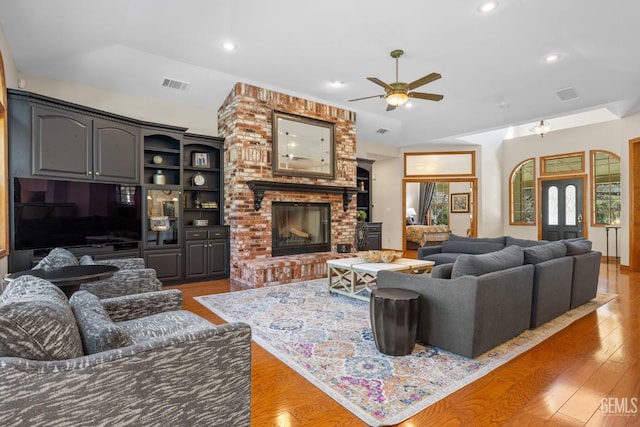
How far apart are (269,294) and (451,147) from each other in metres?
7.27

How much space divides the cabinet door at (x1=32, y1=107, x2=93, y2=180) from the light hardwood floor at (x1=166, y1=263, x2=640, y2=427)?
3.28 metres

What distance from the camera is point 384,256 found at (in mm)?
4469

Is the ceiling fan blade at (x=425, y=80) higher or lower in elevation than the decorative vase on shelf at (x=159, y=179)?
higher

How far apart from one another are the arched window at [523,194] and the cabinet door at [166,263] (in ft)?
29.2

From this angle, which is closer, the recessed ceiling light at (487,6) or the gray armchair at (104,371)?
the gray armchair at (104,371)

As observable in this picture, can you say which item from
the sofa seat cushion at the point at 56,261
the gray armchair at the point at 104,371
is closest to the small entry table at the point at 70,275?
the sofa seat cushion at the point at 56,261

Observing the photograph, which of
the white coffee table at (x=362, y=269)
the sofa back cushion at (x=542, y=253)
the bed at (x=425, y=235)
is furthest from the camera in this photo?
the bed at (x=425, y=235)

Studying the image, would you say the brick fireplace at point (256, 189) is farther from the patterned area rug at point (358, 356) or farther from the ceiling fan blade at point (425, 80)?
the ceiling fan blade at point (425, 80)

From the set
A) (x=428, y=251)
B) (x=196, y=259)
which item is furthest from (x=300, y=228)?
(x=428, y=251)

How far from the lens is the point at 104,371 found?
3.86 feet

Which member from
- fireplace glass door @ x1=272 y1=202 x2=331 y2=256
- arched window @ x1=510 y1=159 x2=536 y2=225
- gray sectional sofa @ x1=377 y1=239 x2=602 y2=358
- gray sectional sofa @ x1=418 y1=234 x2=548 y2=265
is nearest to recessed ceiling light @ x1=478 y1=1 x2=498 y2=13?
gray sectional sofa @ x1=377 y1=239 x2=602 y2=358

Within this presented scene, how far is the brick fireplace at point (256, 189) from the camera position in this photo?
557cm

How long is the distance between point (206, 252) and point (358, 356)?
3.71 metres

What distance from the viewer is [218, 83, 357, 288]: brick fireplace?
5.57m
